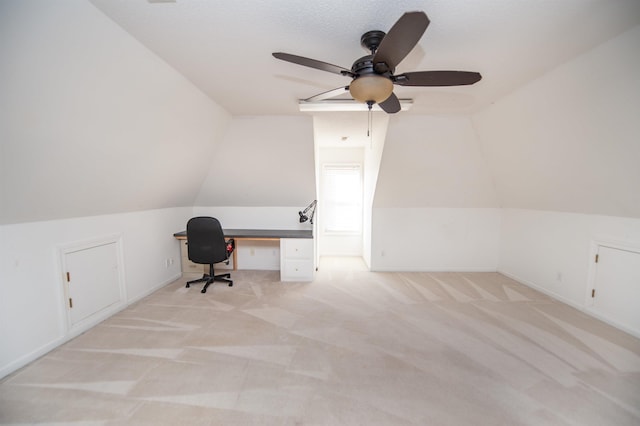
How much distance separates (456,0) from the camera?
141cm

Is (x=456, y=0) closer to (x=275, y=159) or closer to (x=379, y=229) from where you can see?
(x=275, y=159)

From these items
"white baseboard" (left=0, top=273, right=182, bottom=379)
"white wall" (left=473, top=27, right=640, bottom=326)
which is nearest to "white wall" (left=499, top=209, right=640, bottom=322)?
"white wall" (left=473, top=27, right=640, bottom=326)

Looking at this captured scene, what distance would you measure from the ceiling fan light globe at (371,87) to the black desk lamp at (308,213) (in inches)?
107

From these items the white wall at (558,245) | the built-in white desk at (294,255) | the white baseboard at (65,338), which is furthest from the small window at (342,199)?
the white baseboard at (65,338)

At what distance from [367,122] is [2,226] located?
376cm

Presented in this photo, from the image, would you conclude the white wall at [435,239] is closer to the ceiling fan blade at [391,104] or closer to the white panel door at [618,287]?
the white panel door at [618,287]

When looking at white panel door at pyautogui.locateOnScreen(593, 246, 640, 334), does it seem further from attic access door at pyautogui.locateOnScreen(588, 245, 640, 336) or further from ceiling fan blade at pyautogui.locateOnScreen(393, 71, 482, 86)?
ceiling fan blade at pyautogui.locateOnScreen(393, 71, 482, 86)

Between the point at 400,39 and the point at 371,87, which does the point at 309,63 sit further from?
the point at 400,39

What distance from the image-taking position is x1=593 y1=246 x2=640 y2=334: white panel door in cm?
246

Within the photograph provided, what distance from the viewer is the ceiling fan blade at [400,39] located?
106cm

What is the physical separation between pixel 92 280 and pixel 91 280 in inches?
0.5

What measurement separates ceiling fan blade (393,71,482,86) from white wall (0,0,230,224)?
6.24ft

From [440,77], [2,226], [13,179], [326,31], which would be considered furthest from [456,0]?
[2,226]

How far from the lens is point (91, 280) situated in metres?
2.54
